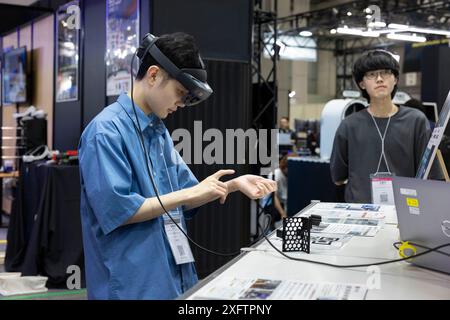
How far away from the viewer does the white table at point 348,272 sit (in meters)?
1.31

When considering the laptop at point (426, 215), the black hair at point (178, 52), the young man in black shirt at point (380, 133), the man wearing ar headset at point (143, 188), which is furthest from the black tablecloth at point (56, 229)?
the laptop at point (426, 215)

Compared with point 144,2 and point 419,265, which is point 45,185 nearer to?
point 144,2

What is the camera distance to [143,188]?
5.64ft

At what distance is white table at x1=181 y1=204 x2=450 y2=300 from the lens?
51.7 inches

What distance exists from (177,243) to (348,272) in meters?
0.57

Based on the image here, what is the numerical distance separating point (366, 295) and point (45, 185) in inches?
160

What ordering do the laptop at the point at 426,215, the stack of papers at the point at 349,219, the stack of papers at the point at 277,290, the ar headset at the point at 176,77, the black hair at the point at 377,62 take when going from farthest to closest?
the black hair at the point at 377,62, the stack of papers at the point at 349,219, the ar headset at the point at 176,77, the laptop at the point at 426,215, the stack of papers at the point at 277,290

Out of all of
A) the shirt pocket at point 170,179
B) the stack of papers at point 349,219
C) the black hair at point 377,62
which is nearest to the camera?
the shirt pocket at point 170,179

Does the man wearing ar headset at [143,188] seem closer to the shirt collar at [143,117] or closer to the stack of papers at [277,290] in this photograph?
the shirt collar at [143,117]

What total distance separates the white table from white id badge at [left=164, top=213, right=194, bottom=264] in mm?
215

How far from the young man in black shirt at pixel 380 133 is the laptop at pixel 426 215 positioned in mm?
1303

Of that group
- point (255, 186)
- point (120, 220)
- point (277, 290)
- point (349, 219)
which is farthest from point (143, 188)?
point (349, 219)

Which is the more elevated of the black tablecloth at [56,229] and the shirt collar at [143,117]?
the shirt collar at [143,117]

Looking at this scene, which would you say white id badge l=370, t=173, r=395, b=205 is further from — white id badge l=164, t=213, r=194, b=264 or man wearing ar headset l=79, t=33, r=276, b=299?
white id badge l=164, t=213, r=194, b=264
